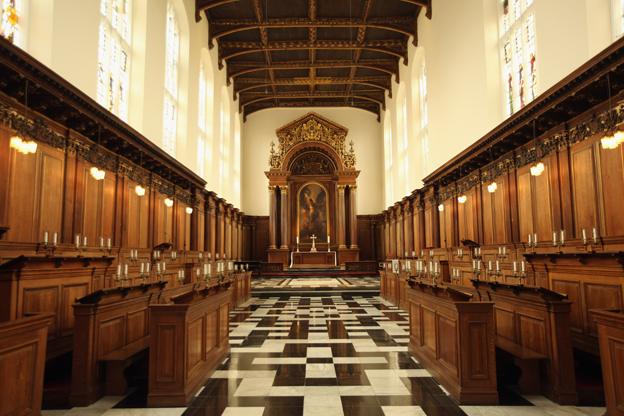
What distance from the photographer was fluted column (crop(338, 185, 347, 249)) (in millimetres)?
28472

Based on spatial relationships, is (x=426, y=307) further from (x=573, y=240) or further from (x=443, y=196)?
(x=443, y=196)

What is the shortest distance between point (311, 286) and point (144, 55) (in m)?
10.9

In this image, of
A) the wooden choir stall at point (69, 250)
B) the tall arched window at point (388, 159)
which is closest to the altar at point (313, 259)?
the tall arched window at point (388, 159)


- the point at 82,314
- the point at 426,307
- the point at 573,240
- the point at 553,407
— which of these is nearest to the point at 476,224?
the point at 573,240

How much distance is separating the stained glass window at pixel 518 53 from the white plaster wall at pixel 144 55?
9.76 metres

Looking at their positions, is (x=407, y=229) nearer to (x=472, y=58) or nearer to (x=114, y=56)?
(x=472, y=58)

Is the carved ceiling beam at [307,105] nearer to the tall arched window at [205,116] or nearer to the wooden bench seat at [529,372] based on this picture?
the tall arched window at [205,116]

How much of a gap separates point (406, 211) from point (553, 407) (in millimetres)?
16652

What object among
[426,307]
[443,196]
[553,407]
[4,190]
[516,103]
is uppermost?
[516,103]

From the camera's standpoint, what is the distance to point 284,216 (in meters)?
28.7

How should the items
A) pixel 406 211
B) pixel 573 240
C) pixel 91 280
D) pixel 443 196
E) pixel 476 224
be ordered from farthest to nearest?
pixel 406 211
pixel 443 196
pixel 476 224
pixel 573 240
pixel 91 280

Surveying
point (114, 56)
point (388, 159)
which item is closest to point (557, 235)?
point (114, 56)

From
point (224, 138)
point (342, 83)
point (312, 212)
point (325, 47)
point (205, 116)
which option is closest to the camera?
point (205, 116)

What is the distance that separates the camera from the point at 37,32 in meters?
8.05
